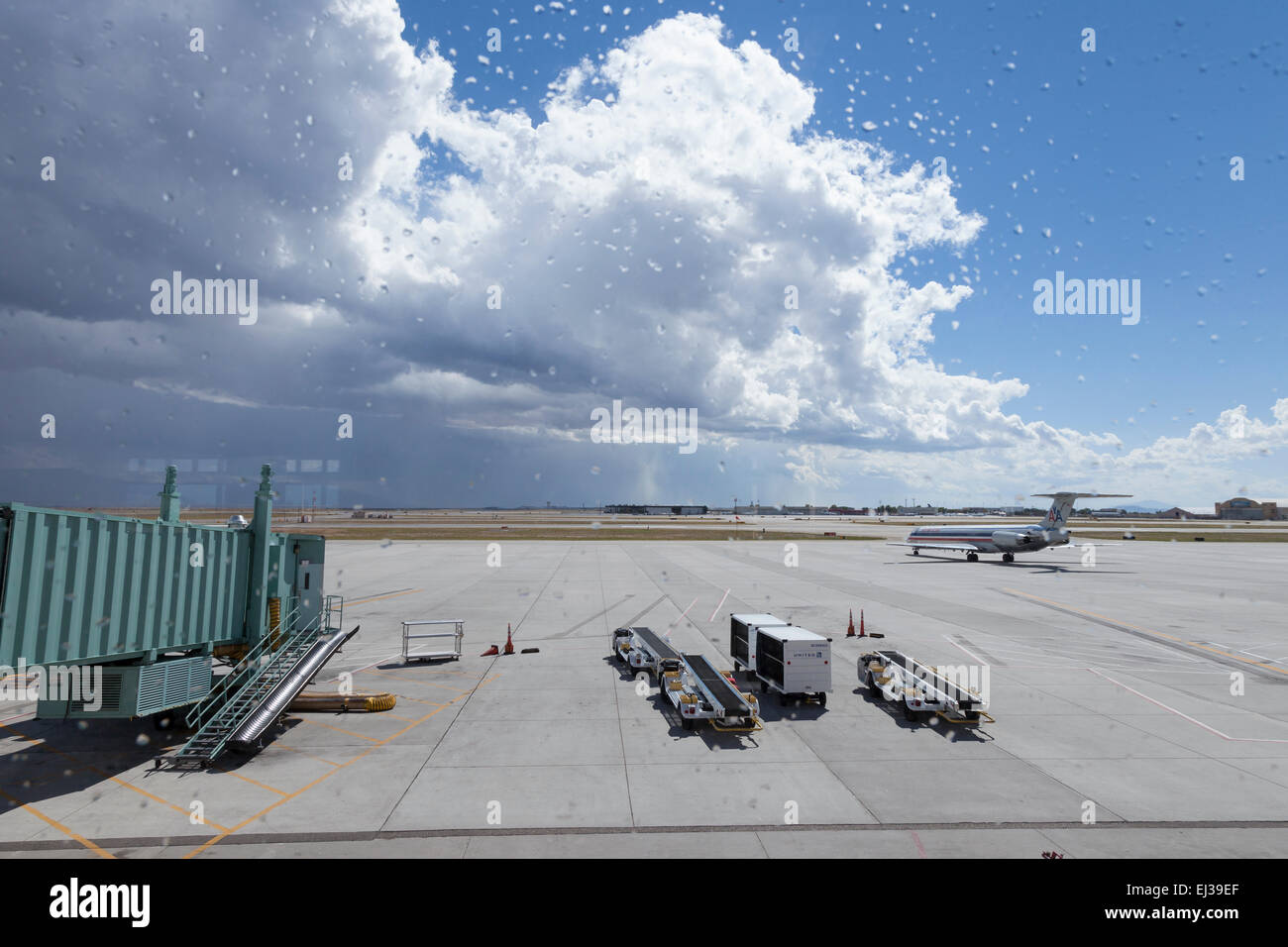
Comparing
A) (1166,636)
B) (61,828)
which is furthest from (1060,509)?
(61,828)

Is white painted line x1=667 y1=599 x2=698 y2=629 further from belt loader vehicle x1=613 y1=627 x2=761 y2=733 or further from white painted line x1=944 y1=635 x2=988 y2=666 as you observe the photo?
white painted line x1=944 y1=635 x2=988 y2=666

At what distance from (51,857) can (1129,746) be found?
20.1 metres

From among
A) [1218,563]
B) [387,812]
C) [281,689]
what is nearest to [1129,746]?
[387,812]

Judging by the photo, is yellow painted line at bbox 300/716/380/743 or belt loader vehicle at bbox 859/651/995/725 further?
belt loader vehicle at bbox 859/651/995/725

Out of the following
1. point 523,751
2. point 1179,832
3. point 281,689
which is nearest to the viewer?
point 1179,832

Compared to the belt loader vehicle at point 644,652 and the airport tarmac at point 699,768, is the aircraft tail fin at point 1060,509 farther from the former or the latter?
the belt loader vehicle at point 644,652

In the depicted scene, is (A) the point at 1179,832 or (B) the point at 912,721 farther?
(B) the point at 912,721

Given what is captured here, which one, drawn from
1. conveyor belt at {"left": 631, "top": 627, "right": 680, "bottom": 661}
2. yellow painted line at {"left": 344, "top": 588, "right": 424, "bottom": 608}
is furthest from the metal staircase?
yellow painted line at {"left": 344, "top": 588, "right": 424, "bottom": 608}

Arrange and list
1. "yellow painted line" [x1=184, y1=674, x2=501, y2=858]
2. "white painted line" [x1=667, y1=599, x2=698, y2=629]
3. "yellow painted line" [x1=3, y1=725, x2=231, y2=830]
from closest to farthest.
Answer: "yellow painted line" [x1=184, y1=674, x2=501, y2=858], "yellow painted line" [x1=3, y1=725, x2=231, y2=830], "white painted line" [x1=667, y1=599, x2=698, y2=629]

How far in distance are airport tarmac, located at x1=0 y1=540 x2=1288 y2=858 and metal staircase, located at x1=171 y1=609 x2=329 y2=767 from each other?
63 centimetres

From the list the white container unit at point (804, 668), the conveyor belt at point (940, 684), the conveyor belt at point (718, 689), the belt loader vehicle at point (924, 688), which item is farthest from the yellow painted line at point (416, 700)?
the conveyor belt at point (940, 684)

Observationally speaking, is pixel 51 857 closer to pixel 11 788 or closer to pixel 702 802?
pixel 11 788

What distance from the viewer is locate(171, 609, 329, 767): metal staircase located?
1342 centimetres
